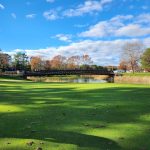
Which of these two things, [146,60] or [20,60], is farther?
[20,60]


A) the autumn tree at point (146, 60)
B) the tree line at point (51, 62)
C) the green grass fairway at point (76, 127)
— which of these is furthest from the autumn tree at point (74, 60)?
the green grass fairway at point (76, 127)

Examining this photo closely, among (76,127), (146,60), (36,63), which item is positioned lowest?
(76,127)

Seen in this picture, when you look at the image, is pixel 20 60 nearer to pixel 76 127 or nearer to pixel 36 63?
pixel 36 63

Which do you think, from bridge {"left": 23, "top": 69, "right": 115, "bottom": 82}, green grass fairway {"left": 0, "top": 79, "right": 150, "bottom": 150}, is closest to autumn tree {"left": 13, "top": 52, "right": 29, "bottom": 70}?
bridge {"left": 23, "top": 69, "right": 115, "bottom": 82}

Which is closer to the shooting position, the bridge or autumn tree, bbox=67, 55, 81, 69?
the bridge

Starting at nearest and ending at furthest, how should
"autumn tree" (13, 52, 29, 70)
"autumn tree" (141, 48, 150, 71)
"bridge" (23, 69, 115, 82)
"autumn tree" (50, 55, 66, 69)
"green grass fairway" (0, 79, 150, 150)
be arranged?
"green grass fairway" (0, 79, 150, 150), "bridge" (23, 69, 115, 82), "autumn tree" (141, 48, 150, 71), "autumn tree" (13, 52, 29, 70), "autumn tree" (50, 55, 66, 69)

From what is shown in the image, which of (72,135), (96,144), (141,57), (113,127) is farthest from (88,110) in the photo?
(141,57)

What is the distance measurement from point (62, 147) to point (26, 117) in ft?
13.9

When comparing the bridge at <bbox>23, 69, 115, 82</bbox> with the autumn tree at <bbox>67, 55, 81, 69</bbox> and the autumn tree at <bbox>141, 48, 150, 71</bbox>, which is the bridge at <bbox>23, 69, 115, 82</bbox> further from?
the autumn tree at <bbox>67, 55, 81, 69</bbox>

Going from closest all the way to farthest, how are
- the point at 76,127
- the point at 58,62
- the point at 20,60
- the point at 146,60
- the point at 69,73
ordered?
the point at 76,127, the point at 69,73, the point at 146,60, the point at 20,60, the point at 58,62

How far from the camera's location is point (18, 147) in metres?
8.29

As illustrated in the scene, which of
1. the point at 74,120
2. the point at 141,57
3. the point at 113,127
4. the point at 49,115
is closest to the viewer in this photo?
the point at 113,127

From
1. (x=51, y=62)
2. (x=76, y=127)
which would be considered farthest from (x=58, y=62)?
(x=76, y=127)

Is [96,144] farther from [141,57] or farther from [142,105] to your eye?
[141,57]
